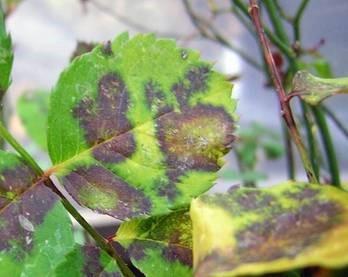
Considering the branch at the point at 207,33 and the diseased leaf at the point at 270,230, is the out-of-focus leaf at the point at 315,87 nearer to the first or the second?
the diseased leaf at the point at 270,230

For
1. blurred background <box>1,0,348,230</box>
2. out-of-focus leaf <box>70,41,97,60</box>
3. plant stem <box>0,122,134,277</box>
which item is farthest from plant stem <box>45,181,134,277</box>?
blurred background <box>1,0,348,230</box>

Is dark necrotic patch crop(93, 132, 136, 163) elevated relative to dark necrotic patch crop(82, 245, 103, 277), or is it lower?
elevated

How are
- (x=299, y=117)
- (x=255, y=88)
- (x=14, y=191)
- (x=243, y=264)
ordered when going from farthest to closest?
(x=255, y=88) < (x=299, y=117) < (x=14, y=191) < (x=243, y=264)

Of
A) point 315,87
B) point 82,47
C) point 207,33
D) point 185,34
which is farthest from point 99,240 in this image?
point 185,34

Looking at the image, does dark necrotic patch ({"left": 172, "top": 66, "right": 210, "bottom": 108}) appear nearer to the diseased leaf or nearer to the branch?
the diseased leaf

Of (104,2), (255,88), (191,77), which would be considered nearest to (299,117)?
(191,77)

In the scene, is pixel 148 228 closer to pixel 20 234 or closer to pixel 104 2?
pixel 20 234

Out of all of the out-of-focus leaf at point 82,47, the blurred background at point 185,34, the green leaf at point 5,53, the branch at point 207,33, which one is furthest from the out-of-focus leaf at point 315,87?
the blurred background at point 185,34
